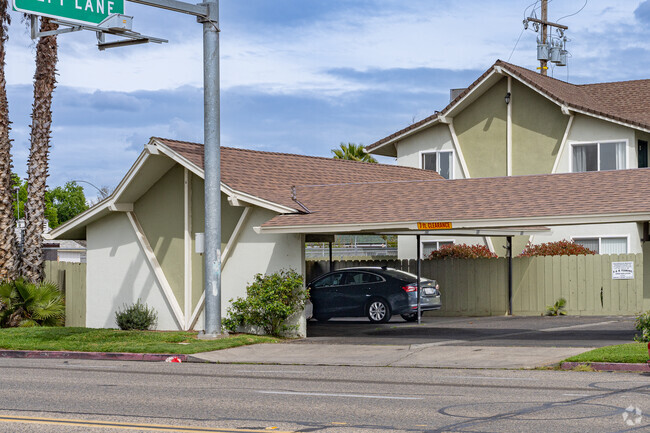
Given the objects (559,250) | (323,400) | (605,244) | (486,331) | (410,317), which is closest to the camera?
(323,400)

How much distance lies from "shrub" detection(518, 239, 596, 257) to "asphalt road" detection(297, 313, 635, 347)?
121 inches

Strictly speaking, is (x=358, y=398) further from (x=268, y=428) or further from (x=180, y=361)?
(x=180, y=361)

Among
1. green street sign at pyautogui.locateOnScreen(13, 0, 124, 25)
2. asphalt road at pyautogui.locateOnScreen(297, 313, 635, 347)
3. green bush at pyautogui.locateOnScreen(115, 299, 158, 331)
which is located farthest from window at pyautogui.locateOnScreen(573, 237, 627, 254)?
green street sign at pyautogui.locateOnScreen(13, 0, 124, 25)

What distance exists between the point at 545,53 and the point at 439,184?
89.6 feet

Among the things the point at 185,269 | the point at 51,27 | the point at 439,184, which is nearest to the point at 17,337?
the point at 185,269

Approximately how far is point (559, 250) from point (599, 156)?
4.51 meters

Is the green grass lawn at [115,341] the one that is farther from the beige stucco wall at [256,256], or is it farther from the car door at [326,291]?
the car door at [326,291]

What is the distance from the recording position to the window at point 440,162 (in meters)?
37.7

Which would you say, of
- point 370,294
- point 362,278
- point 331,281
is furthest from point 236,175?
point 370,294

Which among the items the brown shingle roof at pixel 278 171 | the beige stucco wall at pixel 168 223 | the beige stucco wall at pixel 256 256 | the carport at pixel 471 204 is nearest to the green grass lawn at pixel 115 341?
the beige stucco wall at pixel 256 256

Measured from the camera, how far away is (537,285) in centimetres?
2992

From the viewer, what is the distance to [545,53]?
49.3m

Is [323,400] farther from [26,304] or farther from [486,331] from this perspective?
[26,304]

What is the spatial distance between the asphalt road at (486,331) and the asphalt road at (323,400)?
4.89 metres
